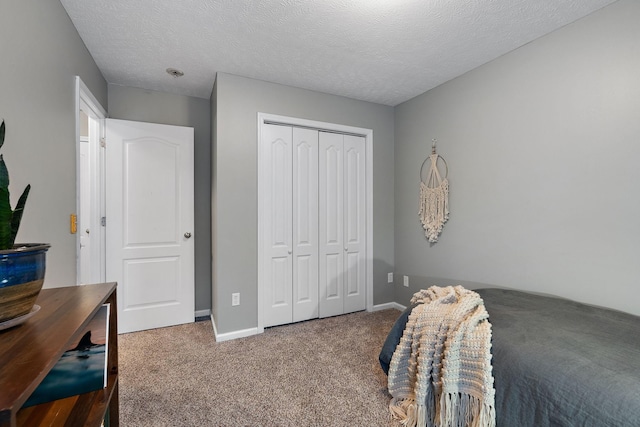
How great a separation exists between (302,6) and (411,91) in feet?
5.40

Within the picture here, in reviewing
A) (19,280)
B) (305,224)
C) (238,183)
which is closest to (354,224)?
(305,224)

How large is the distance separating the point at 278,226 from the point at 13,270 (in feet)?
7.17

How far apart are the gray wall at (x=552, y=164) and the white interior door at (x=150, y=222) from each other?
2.56 meters

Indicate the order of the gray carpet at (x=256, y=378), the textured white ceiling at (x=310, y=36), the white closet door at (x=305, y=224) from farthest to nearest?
the white closet door at (x=305, y=224) < the textured white ceiling at (x=310, y=36) < the gray carpet at (x=256, y=378)

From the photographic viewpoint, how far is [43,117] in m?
Result: 1.48

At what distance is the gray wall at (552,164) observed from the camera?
5.42ft

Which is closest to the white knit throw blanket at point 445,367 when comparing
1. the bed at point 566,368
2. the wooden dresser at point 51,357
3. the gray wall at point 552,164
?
the bed at point 566,368

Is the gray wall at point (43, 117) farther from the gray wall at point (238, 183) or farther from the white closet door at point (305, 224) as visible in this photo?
the white closet door at point (305, 224)

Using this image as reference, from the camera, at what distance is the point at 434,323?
152 cm

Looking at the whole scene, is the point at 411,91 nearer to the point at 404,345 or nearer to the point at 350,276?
the point at 350,276

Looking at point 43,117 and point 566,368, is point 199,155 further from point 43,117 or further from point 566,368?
point 566,368

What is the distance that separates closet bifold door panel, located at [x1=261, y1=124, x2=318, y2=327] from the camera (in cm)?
281

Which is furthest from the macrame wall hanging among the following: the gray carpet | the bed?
the bed

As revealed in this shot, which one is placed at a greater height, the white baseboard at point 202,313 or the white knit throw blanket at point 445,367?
the white knit throw blanket at point 445,367
